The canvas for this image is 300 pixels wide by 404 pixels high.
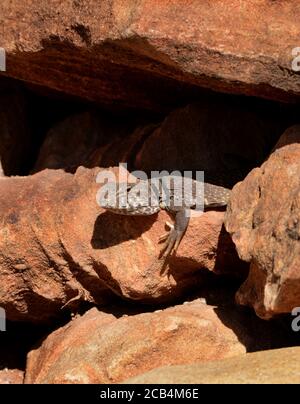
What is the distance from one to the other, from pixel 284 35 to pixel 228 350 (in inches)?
89.6

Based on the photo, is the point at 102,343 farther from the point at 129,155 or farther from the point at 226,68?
the point at 226,68

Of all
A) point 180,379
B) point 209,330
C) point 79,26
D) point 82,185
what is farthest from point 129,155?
point 180,379

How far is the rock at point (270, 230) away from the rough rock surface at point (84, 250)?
0.51m

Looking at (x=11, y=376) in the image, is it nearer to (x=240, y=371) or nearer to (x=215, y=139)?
(x=215, y=139)

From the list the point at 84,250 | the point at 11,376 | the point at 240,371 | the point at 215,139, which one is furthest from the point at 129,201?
the point at 11,376

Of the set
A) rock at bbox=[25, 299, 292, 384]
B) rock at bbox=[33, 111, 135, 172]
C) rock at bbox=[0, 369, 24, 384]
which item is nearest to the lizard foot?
rock at bbox=[25, 299, 292, 384]

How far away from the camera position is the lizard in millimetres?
6133

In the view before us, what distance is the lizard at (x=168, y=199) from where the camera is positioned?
6133 mm

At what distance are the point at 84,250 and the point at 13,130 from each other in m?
2.27

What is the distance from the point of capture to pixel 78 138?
7.89m

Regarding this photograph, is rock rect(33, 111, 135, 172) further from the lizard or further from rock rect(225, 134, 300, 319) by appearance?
rock rect(225, 134, 300, 319)

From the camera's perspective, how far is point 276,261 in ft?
16.8

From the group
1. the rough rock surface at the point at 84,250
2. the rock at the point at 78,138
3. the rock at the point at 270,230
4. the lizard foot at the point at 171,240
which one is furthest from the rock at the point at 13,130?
the rock at the point at 270,230

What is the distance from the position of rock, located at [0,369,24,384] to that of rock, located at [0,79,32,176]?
1928 mm
